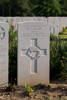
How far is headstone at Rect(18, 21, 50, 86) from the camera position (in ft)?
17.6

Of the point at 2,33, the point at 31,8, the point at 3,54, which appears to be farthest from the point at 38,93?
the point at 31,8

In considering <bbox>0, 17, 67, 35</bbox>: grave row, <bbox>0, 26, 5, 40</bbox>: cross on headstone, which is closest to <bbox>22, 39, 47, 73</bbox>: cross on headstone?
<bbox>0, 26, 5, 40</bbox>: cross on headstone

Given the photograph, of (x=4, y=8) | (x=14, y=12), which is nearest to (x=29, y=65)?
(x=14, y=12)

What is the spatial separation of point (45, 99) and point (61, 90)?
728mm

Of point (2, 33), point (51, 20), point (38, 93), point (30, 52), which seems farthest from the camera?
point (51, 20)

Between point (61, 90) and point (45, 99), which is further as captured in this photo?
point (61, 90)

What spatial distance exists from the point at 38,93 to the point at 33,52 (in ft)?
3.06

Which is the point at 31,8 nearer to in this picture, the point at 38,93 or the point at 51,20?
the point at 51,20

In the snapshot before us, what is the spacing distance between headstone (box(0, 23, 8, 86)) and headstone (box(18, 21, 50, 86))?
28 cm

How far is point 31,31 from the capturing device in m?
5.38

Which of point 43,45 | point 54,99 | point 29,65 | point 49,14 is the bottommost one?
point 54,99

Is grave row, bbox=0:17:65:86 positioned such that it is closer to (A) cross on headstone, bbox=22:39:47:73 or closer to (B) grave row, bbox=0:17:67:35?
(A) cross on headstone, bbox=22:39:47:73

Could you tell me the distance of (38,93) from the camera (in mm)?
5078

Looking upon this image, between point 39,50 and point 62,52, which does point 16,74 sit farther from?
point 62,52
